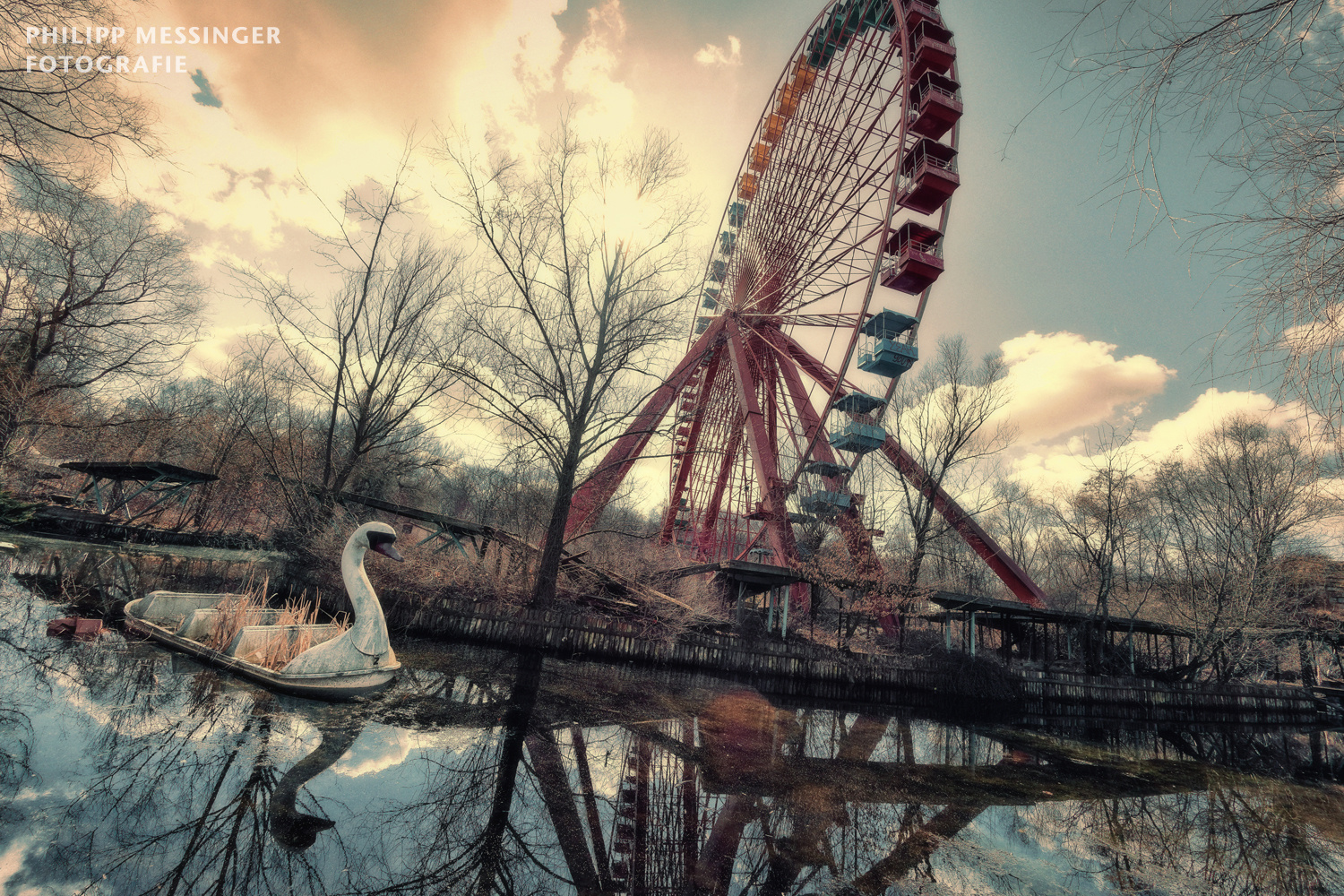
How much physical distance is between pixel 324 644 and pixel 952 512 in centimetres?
1726

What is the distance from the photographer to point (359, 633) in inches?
208

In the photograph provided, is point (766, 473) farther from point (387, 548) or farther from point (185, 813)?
point (185, 813)

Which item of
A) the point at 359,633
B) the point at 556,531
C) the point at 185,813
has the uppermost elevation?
the point at 556,531

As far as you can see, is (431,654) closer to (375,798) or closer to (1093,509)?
(375,798)

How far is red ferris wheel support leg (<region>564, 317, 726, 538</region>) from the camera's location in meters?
12.3

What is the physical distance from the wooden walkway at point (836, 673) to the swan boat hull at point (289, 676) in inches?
183

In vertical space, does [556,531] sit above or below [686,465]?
below

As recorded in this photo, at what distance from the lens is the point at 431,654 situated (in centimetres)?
834

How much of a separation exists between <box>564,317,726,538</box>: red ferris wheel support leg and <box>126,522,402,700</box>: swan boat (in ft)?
18.6

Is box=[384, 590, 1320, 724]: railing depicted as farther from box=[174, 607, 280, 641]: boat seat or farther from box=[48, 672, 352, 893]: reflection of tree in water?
box=[48, 672, 352, 893]: reflection of tree in water

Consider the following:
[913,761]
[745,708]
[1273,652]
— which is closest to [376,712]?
[745,708]

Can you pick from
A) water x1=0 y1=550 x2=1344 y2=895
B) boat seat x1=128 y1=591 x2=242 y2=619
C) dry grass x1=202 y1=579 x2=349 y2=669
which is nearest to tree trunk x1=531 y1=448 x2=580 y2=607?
water x1=0 y1=550 x2=1344 y2=895

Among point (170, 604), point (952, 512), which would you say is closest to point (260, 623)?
point (170, 604)

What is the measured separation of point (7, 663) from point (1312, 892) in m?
11.3
